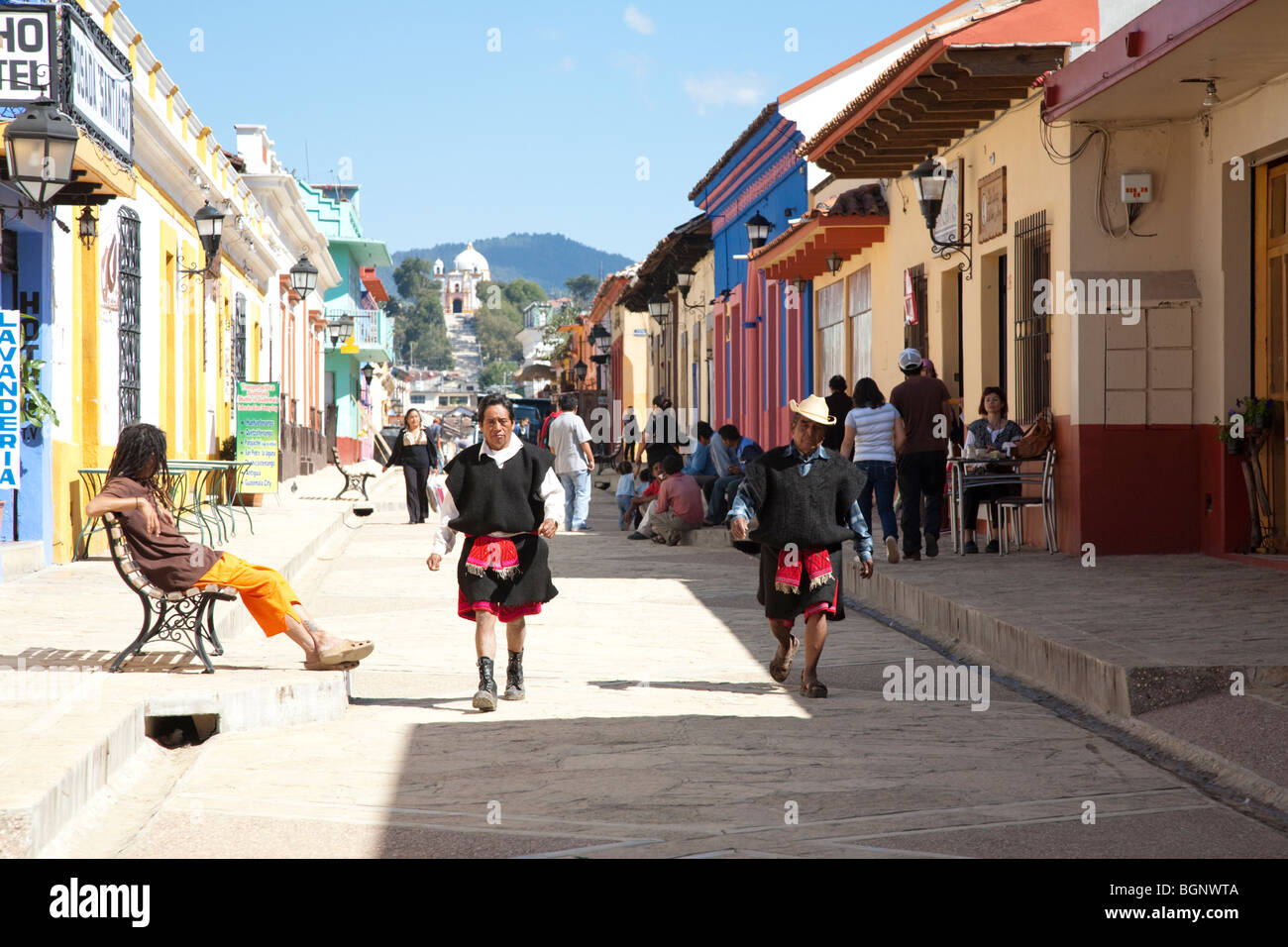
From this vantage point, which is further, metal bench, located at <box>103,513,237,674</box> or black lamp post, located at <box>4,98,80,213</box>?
black lamp post, located at <box>4,98,80,213</box>

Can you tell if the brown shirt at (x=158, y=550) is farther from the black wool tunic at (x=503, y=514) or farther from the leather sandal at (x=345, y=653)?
the black wool tunic at (x=503, y=514)

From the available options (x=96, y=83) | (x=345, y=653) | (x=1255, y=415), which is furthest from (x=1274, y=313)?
(x=96, y=83)

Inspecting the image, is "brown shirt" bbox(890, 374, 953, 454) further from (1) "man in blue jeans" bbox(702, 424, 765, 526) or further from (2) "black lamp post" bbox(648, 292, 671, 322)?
(2) "black lamp post" bbox(648, 292, 671, 322)

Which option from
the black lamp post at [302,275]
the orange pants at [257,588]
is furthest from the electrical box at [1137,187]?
the black lamp post at [302,275]

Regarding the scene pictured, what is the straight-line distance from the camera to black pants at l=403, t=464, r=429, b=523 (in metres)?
21.3

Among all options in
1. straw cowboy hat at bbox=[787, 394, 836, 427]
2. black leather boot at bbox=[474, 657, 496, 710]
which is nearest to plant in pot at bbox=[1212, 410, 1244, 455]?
straw cowboy hat at bbox=[787, 394, 836, 427]

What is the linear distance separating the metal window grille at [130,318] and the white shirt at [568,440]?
4822 millimetres

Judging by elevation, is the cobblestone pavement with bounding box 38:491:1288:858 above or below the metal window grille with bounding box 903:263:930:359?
below

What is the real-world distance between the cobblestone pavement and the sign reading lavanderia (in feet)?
40.4

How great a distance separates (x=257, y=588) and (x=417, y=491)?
1371 centimetres

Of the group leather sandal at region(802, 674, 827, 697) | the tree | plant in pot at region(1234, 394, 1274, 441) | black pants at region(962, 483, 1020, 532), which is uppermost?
the tree

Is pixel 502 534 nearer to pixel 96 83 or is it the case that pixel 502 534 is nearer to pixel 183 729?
pixel 183 729
